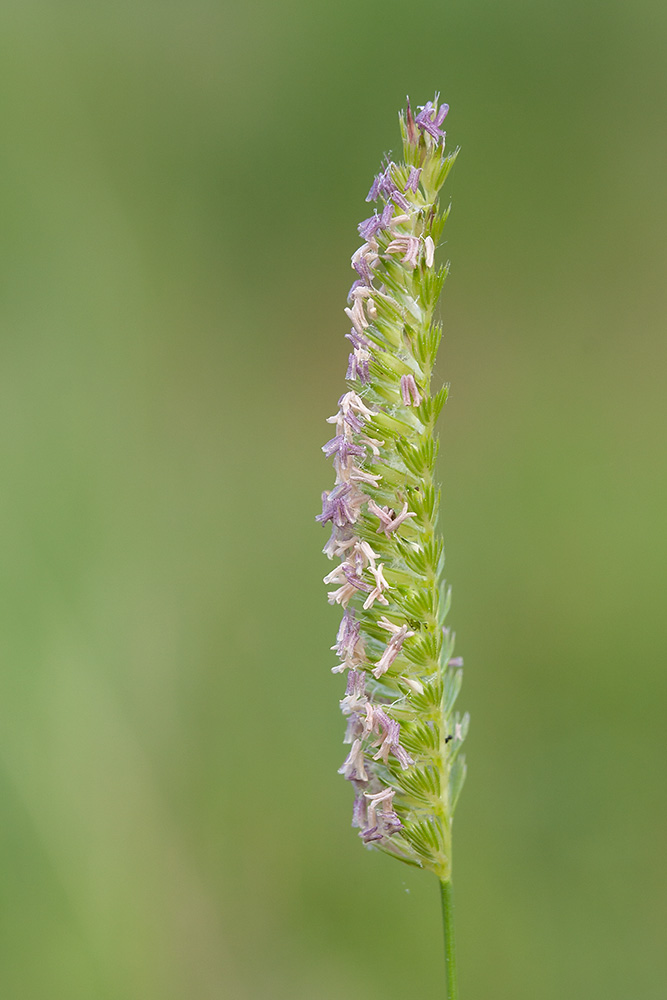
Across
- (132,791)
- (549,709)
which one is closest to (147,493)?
(132,791)

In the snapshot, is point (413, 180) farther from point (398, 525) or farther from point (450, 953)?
point (450, 953)

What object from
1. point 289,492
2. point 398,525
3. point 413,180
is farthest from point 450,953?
point 289,492

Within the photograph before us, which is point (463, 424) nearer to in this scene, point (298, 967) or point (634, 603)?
point (634, 603)

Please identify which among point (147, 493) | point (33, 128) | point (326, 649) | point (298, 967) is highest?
point (33, 128)

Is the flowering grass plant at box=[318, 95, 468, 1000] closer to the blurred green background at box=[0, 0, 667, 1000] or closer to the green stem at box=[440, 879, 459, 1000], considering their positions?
the green stem at box=[440, 879, 459, 1000]

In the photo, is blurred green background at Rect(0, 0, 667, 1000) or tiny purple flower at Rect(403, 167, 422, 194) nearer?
tiny purple flower at Rect(403, 167, 422, 194)

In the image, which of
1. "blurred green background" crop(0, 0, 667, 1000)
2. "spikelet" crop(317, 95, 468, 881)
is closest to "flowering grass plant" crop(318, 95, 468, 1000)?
"spikelet" crop(317, 95, 468, 881)
